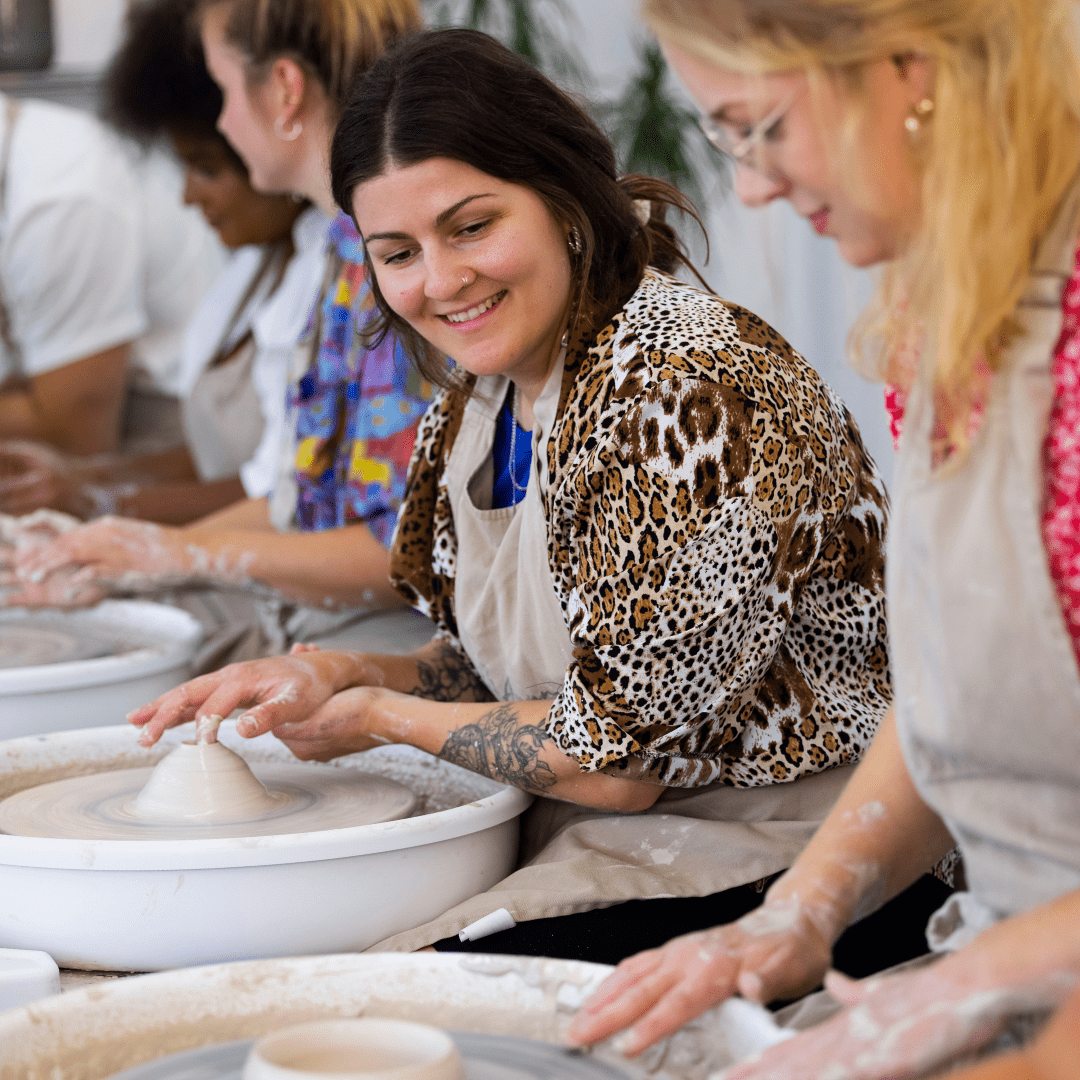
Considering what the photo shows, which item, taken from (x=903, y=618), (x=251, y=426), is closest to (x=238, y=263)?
(x=251, y=426)

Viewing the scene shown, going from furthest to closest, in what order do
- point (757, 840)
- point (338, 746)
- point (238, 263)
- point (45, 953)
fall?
point (238, 263) → point (338, 746) → point (757, 840) → point (45, 953)

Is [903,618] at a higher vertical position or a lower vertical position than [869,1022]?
higher

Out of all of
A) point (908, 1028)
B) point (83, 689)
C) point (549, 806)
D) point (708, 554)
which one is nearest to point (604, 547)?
point (708, 554)

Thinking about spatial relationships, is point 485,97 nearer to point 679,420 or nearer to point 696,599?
point 679,420

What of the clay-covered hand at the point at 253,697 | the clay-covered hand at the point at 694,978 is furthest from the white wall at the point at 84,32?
the clay-covered hand at the point at 694,978

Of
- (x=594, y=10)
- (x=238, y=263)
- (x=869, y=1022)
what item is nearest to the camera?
(x=869, y=1022)

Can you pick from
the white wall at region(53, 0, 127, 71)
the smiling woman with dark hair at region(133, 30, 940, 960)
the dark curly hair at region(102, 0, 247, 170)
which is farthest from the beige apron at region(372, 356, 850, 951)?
the white wall at region(53, 0, 127, 71)

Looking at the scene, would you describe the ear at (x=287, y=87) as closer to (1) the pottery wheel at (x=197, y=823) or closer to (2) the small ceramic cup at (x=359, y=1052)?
(1) the pottery wheel at (x=197, y=823)

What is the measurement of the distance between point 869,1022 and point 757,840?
0.47 metres

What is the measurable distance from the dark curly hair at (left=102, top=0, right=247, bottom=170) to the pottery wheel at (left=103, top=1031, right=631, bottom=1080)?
198cm

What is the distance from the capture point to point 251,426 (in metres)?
2.66

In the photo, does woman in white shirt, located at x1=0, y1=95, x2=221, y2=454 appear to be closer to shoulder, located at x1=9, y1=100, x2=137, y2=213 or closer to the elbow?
shoulder, located at x1=9, y1=100, x2=137, y2=213

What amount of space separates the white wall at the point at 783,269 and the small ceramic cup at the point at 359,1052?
1.86 metres

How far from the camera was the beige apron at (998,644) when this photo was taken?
756 mm
